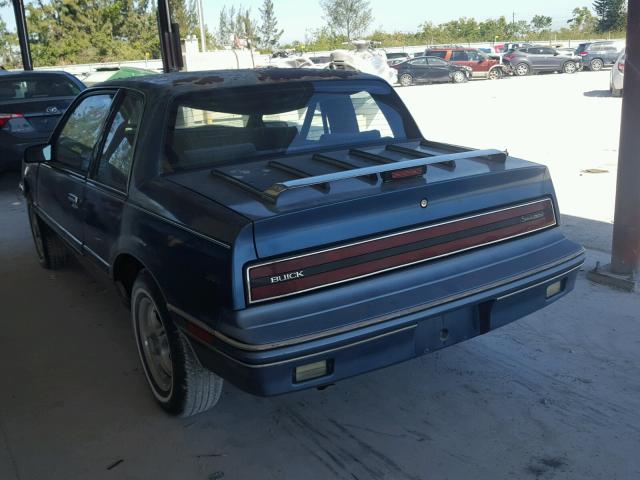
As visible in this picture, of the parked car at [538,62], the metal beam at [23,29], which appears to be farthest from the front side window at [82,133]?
the parked car at [538,62]

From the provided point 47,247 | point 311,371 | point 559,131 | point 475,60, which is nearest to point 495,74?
point 475,60

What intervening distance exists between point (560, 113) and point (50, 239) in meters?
11.9

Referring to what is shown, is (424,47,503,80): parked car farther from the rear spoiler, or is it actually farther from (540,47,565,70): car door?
the rear spoiler

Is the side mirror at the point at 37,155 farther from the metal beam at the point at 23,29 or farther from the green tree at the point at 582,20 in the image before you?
the green tree at the point at 582,20

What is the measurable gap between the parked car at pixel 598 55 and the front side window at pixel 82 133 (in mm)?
32063

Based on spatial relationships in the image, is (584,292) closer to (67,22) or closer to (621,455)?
(621,455)

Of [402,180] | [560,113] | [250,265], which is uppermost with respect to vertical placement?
[402,180]

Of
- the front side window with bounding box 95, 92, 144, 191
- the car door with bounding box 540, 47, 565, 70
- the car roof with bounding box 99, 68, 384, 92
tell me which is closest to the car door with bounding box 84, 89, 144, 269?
the front side window with bounding box 95, 92, 144, 191

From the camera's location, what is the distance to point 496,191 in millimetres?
3104

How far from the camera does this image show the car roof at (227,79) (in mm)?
3629

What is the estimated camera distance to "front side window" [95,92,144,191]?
3.54m

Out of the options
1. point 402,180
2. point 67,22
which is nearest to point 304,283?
point 402,180

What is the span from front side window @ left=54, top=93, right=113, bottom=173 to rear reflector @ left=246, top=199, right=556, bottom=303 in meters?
1.93

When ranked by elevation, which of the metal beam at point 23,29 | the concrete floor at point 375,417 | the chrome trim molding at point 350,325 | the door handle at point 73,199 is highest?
the metal beam at point 23,29
